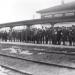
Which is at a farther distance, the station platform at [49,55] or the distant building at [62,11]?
the distant building at [62,11]

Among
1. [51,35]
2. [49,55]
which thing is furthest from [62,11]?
[49,55]

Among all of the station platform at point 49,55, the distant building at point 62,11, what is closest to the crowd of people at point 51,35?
the station platform at point 49,55

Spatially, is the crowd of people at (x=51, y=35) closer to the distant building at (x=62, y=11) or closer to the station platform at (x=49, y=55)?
the station platform at (x=49, y=55)

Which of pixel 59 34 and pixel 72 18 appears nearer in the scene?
pixel 72 18

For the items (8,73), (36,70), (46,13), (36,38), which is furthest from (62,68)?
(46,13)

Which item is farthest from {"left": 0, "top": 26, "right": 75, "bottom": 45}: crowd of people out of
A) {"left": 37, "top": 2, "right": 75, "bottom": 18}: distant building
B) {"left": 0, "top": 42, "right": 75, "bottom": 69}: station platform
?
{"left": 37, "top": 2, "right": 75, "bottom": 18}: distant building

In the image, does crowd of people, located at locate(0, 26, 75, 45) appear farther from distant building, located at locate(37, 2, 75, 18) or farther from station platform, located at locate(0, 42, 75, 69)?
distant building, located at locate(37, 2, 75, 18)

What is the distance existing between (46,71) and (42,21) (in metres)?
9.50

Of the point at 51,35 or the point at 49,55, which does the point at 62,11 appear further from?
the point at 49,55

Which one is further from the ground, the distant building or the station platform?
the distant building

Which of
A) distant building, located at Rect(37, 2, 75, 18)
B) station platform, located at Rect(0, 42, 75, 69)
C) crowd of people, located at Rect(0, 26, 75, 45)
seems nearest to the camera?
station platform, located at Rect(0, 42, 75, 69)

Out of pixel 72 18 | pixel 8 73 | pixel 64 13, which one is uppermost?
pixel 64 13

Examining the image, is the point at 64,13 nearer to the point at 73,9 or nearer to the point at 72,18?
the point at 73,9

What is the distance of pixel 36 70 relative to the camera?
7.49 m
